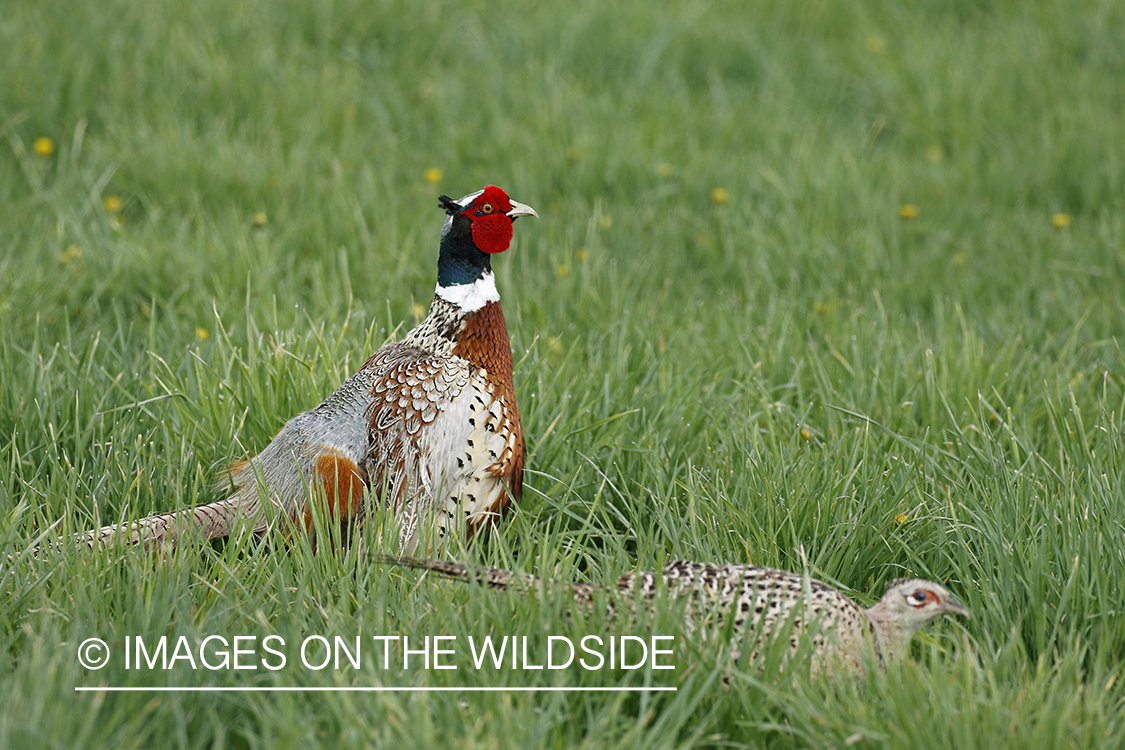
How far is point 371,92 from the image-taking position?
6891 mm

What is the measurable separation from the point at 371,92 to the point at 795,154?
256 centimetres

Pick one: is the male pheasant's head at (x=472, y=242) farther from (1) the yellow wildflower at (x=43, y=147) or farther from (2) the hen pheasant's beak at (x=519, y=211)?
(1) the yellow wildflower at (x=43, y=147)

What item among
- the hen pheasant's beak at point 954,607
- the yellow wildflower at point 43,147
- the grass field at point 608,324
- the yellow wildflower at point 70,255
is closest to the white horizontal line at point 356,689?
the grass field at point 608,324

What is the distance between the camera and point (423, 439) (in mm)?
3160

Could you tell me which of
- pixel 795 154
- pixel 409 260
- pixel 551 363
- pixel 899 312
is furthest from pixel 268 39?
pixel 899 312

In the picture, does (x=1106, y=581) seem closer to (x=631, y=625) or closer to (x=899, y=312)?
(x=631, y=625)

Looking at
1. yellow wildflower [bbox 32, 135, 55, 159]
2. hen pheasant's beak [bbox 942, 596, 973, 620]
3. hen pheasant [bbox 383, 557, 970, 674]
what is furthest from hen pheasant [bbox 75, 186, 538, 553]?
yellow wildflower [bbox 32, 135, 55, 159]

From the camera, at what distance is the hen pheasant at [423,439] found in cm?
314

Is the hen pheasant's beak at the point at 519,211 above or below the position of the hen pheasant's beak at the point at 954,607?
above

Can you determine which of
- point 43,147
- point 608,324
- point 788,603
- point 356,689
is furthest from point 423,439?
point 43,147

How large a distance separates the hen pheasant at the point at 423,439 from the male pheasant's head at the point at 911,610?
1.13m

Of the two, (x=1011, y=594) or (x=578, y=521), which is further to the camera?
(x=578, y=521)

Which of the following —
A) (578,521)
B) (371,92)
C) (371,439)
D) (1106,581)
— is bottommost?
(578,521)

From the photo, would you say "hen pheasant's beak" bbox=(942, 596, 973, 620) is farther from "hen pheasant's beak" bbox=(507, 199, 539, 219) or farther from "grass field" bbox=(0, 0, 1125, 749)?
"hen pheasant's beak" bbox=(507, 199, 539, 219)
